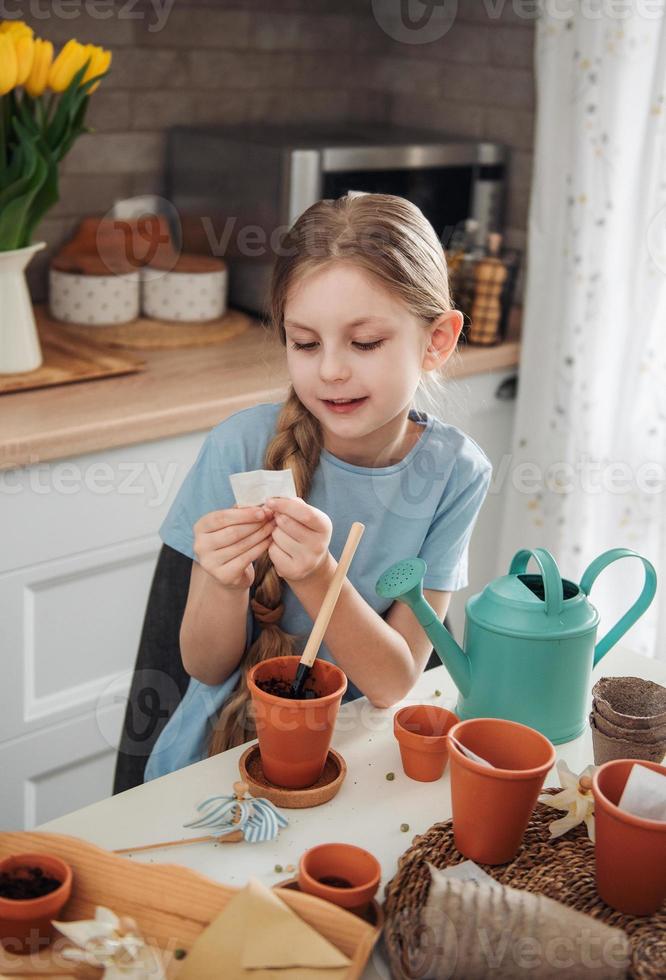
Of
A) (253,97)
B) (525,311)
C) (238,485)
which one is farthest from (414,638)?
(253,97)

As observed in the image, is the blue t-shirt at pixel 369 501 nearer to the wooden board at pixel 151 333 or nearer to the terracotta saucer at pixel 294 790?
the terracotta saucer at pixel 294 790

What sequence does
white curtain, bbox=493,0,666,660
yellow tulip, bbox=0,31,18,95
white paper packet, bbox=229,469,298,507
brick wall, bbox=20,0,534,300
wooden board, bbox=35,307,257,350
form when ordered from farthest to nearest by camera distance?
brick wall, bbox=20,0,534,300
wooden board, bbox=35,307,257,350
white curtain, bbox=493,0,666,660
yellow tulip, bbox=0,31,18,95
white paper packet, bbox=229,469,298,507

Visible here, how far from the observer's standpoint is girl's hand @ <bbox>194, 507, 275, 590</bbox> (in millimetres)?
1061

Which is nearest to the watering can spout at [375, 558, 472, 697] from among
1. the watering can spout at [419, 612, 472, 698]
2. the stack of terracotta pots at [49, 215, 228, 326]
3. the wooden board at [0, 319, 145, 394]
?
the watering can spout at [419, 612, 472, 698]

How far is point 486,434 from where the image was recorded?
2.42 meters

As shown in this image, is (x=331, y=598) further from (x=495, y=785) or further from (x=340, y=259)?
(x=340, y=259)

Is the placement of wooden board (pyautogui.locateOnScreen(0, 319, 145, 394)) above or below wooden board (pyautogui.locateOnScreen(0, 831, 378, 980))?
above

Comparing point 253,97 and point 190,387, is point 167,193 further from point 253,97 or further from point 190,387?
point 190,387

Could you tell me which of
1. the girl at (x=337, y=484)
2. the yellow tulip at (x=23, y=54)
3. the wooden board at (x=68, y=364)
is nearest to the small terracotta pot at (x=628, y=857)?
the girl at (x=337, y=484)

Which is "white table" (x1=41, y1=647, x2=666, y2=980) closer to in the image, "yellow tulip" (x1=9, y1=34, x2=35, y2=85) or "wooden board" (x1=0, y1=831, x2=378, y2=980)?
"wooden board" (x1=0, y1=831, x2=378, y2=980)

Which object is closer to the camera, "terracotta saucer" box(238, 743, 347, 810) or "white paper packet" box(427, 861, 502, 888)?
"white paper packet" box(427, 861, 502, 888)

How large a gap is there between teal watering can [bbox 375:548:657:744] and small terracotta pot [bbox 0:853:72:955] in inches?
16.2

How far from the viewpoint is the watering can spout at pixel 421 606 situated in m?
1.04

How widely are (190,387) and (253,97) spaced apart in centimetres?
93
